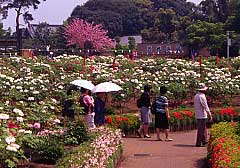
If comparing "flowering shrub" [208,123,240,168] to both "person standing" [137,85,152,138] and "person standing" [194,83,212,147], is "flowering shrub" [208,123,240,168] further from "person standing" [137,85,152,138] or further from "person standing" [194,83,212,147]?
"person standing" [137,85,152,138]

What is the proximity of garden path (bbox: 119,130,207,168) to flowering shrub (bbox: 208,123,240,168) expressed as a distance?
24.5 inches

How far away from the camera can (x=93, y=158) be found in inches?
309

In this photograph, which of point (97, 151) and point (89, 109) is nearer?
point (97, 151)

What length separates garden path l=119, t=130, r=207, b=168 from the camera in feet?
33.7

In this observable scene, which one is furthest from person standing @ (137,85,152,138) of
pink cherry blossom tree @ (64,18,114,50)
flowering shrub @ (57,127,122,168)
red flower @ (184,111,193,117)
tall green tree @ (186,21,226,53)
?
pink cherry blossom tree @ (64,18,114,50)

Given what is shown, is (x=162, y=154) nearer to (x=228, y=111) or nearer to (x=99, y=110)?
(x=99, y=110)

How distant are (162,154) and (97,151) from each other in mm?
3167

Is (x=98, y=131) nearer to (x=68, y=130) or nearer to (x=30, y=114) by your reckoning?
(x=68, y=130)

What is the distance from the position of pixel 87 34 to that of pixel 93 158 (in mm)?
42072

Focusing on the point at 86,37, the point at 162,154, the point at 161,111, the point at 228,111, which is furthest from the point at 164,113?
the point at 86,37

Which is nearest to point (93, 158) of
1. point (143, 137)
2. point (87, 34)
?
point (143, 137)

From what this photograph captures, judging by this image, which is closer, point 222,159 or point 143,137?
point 222,159

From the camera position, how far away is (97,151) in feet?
27.8

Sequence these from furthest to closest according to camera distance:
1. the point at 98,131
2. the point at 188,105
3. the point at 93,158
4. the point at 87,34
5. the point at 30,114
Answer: the point at 87,34 → the point at 188,105 → the point at 98,131 → the point at 30,114 → the point at 93,158
